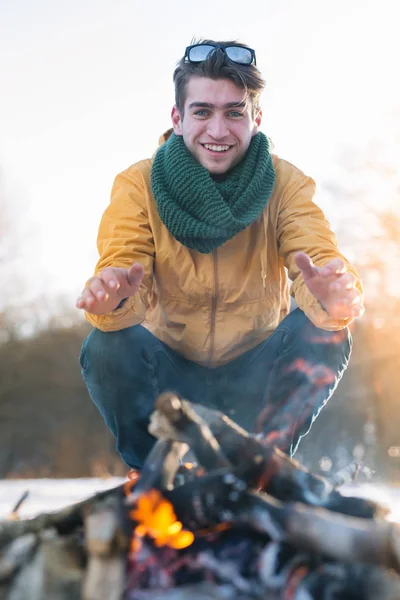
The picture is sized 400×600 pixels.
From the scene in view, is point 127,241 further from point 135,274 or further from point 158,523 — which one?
point 158,523

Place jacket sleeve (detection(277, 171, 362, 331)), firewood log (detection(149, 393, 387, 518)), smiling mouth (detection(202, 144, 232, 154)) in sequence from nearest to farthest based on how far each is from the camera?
1. firewood log (detection(149, 393, 387, 518))
2. jacket sleeve (detection(277, 171, 362, 331))
3. smiling mouth (detection(202, 144, 232, 154))

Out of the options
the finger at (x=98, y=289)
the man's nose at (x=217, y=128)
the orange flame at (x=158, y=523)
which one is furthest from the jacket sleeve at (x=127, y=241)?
the orange flame at (x=158, y=523)

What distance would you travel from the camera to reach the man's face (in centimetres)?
261

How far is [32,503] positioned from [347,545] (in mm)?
2315

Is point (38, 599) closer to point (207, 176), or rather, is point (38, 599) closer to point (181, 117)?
point (207, 176)

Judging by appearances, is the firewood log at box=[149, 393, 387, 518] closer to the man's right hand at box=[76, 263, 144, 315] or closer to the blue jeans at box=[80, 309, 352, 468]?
the man's right hand at box=[76, 263, 144, 315]

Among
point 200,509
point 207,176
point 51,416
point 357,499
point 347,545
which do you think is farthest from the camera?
point 51,416

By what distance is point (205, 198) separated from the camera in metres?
2.56

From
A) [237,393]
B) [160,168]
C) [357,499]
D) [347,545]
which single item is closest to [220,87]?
[160,168]

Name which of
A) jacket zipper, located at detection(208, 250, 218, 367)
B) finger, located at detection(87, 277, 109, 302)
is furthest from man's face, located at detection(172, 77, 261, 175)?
finger, located at detection(87, 277, 109, 302)

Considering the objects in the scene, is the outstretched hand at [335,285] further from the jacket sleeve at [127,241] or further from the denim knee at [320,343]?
the jacket sleeve at [127,241]

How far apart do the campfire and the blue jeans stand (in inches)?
31.0

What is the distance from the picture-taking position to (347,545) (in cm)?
137

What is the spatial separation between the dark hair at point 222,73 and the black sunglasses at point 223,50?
0.01 m
